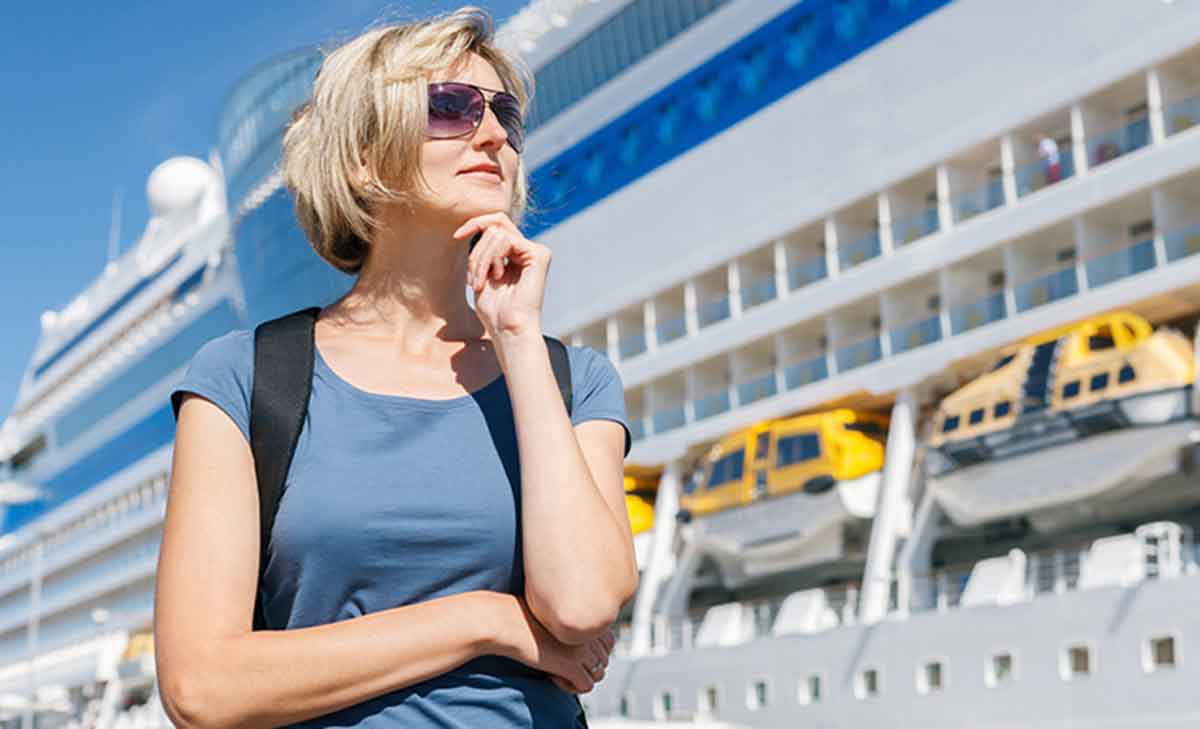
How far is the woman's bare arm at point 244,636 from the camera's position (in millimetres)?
2115

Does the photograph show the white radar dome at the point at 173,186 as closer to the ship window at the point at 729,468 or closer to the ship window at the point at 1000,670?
the ship window at the point at 729,468

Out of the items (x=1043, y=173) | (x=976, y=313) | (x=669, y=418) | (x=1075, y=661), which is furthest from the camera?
(x=669, y=418)

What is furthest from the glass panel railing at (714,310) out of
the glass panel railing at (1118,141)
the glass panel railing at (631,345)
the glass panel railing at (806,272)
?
the glass panel railing at (1118,141)

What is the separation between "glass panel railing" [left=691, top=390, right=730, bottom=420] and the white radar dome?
2911 centimetres

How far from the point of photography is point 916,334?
20.7m

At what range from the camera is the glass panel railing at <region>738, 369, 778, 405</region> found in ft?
75.2

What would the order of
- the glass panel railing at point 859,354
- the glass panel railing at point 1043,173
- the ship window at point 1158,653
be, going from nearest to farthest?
the ship window at point 1158,653 < the glass panel railing at point 1043,173 < the glass panel railing at point 859,354

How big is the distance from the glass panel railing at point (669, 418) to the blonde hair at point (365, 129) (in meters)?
22.1

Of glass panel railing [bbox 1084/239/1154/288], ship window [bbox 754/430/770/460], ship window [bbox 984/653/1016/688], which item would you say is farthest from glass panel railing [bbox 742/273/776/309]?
ship window [bbox 984/653/1016/688]

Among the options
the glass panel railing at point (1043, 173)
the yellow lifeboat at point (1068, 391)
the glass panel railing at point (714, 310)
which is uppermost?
the glass panel railing at point (714, 310)

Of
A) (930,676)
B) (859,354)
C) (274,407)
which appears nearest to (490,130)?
(274,407)

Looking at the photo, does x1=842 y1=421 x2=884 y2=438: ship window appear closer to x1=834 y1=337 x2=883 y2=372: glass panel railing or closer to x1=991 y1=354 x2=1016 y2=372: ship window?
x1=834 y1=337 x2=883 y2=372: glass panel railing

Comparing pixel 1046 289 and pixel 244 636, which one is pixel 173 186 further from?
pixel 244 636

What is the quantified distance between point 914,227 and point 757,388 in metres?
3.65
